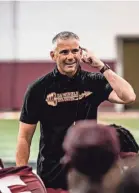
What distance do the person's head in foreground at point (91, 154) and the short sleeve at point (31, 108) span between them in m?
2.06

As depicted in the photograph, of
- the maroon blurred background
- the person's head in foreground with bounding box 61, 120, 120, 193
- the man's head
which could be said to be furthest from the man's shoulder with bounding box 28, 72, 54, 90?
the maroon blurred background

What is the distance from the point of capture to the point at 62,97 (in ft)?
13.6

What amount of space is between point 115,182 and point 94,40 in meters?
16.3

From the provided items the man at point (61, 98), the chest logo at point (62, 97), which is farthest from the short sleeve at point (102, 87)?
the chest logo at point (62, 97)

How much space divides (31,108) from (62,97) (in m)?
0.23

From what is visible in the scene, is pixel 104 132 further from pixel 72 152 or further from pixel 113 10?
pixel 113 10

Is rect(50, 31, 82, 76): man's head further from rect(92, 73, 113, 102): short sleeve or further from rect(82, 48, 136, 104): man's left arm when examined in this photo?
rect(92, 73, 113, 102): short sleeve

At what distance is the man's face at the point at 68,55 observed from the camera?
408cm

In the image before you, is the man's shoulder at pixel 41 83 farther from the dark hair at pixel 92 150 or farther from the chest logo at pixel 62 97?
the dark hair at pixel 92 150

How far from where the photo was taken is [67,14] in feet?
60.0

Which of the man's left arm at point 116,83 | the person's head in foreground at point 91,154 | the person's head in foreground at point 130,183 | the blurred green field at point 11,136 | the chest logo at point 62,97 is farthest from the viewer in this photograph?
→ the blurred green field at point 11,136

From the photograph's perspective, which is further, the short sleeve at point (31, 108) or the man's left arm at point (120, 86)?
the short sleeve at point (31, 108)

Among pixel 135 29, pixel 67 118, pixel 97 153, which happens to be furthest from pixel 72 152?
pixel 135 29

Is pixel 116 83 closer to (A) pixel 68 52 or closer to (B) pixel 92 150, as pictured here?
(A) pixel 68 52
